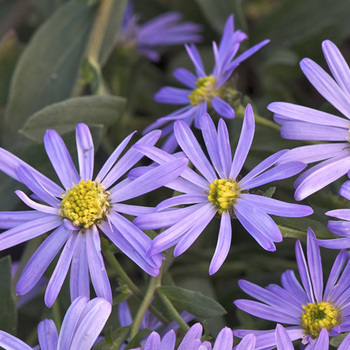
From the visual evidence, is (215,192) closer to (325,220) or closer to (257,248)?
(325,220)

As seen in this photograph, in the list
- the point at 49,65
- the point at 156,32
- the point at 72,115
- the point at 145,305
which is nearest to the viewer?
the point at 145,305

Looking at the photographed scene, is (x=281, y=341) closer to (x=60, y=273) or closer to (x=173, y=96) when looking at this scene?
(x=60, y=273)

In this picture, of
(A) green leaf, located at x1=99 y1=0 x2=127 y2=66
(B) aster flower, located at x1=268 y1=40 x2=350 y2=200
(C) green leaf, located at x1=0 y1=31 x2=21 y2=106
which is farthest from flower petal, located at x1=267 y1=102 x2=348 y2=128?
(C) green leaf, located at x1=0 y1=31 x2=21 y2=106

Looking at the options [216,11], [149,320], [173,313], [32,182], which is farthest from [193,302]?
[216,11]

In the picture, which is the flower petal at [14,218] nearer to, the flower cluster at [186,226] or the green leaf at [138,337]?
the flower cluster at [186,226]

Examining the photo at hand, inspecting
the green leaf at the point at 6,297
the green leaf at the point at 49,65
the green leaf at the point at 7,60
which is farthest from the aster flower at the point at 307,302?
the green leaf at the point at 7,60

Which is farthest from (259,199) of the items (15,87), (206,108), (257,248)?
(15,87)

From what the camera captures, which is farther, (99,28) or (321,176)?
→ (99,28)
